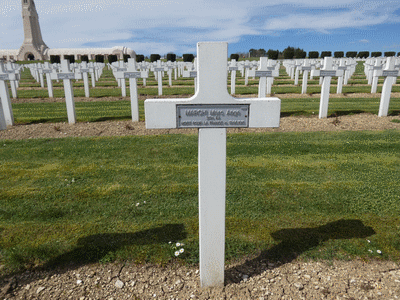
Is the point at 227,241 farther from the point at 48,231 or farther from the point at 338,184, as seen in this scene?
the point at 338,184

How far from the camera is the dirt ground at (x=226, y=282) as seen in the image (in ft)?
9.03

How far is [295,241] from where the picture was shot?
11.4ft

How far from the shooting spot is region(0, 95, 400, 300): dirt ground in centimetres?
275

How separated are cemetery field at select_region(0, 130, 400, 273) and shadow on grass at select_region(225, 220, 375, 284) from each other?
2 centimetres

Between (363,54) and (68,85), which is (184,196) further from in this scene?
(363,54)

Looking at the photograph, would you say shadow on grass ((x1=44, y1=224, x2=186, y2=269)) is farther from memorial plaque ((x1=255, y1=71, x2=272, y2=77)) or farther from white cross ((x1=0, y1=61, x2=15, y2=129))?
memorial plaque ((x1=255, y1=71, x2=272, y2=77))

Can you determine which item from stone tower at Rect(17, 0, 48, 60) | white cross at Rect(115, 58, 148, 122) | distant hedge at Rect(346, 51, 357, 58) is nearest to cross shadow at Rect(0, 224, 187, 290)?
white cross at Rect(115, 58, 148, 122)

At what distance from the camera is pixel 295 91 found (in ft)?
57.0

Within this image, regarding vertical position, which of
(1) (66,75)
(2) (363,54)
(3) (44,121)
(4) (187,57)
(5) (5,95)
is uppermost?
(2) (363,54)

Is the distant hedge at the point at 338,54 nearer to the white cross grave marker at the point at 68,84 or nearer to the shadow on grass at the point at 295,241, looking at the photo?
the white cross grave marker at the point at 68,84

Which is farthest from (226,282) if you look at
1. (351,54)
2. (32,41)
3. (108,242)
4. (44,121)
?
(32,41)

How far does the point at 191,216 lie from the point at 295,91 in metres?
15.0

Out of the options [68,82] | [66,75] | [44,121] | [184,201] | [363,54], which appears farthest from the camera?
[363,54]

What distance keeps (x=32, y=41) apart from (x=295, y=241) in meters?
84.8
